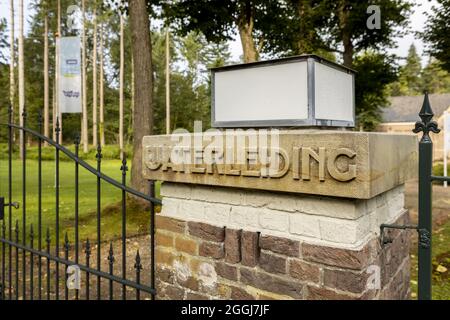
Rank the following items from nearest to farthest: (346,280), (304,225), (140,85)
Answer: (346,280)
(304,225)
(140,85)

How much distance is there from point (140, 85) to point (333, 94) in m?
6.16

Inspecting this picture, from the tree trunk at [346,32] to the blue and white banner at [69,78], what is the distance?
8.76 metres

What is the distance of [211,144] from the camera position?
1592 millimetres

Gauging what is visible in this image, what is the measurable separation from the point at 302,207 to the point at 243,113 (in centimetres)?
51

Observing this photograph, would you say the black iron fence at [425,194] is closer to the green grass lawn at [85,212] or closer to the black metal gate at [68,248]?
the black metal gate at [68,248]

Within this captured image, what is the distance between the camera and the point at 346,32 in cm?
1266

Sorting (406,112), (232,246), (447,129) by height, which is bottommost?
(232,246)

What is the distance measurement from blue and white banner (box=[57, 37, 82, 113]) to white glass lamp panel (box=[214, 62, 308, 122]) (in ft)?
30.3

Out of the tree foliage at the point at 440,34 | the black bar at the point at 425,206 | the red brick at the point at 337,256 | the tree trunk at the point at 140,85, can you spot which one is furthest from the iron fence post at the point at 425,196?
the tree foliage at the point at 440,34

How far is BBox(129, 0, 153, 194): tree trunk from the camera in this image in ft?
23.5

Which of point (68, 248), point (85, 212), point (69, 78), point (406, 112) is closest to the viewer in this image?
point (68, 248)

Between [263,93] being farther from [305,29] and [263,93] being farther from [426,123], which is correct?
[305,29]

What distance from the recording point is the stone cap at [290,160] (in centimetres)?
123

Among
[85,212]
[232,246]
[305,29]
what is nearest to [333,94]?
[232,246]
